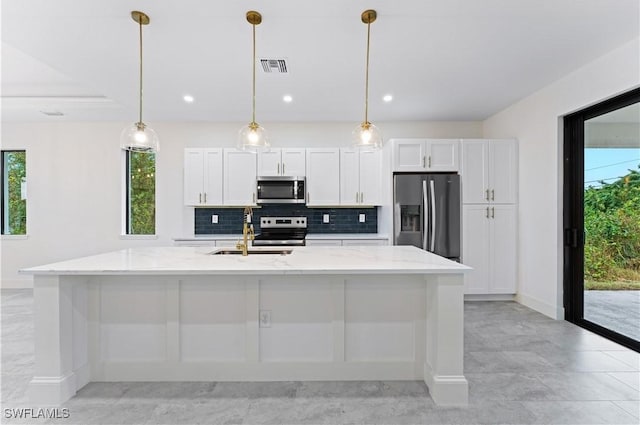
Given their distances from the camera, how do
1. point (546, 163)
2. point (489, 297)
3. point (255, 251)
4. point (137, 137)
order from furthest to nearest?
point (489, 297)
point (546, 163)
point (255, 251)
point (137, 137)

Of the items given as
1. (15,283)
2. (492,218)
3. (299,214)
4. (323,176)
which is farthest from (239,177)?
(15,283)

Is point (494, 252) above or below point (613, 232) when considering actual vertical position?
below

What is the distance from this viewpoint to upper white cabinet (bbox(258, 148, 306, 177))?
478 cm

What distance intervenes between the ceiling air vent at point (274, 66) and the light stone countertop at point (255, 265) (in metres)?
1.76

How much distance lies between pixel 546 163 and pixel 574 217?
66cm

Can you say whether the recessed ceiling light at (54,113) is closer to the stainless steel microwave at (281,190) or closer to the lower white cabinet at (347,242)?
the stainless steel microwave at (281,190)

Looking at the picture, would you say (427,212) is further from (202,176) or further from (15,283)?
(15,283)

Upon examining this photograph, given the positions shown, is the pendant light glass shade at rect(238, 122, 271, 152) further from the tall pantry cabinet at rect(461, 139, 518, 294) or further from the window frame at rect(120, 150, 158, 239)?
the window frame at rect(120, 150, 158, 239)

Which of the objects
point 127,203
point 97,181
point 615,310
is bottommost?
point 615,310

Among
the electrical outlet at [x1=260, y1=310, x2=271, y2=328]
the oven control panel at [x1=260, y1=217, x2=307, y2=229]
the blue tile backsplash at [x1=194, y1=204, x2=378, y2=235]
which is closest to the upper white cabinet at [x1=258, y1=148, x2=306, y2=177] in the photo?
the blue tile backsplash at [x1=194, y1=204, x2=378, y2=235]

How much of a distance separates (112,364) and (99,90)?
9.69 ft

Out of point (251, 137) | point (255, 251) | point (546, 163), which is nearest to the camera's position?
point (251, 137)

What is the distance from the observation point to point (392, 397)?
215 cm

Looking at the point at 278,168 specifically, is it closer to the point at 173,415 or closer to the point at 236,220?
the point at 236,220
